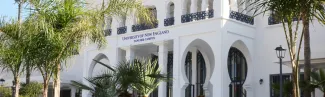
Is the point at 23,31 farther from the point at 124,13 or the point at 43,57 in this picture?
the point at 124,13

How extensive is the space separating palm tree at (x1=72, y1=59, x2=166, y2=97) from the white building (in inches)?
511

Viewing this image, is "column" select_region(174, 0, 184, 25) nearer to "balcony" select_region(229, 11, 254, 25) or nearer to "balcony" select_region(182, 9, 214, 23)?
"balcony" select_region(182, 9, 214, 23)

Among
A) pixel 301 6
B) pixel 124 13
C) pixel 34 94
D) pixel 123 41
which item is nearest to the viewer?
pixel 301 6

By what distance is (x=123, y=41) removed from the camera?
99.8ft

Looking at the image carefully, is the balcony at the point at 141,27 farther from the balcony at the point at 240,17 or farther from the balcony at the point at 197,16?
the balcony at the point at 240,17

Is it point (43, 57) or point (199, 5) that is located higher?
point (199, 5)

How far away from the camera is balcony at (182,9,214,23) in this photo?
25.8 m

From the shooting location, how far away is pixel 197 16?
26.2 m

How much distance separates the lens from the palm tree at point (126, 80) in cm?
1074

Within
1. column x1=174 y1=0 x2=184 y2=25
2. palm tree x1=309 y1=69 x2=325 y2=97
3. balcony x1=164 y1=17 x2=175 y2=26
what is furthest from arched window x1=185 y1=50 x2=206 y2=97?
palm tree x1=309 y1=69 x2=325 y2=97

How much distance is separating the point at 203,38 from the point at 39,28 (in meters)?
14.7

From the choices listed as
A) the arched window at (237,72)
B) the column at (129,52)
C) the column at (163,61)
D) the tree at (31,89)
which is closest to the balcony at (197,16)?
the column at (163,61)

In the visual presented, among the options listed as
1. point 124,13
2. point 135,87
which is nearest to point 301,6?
point 135,87

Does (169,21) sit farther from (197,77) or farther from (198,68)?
(197,77)
